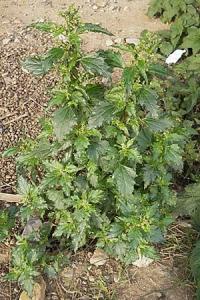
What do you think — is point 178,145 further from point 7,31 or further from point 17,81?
point 7,31

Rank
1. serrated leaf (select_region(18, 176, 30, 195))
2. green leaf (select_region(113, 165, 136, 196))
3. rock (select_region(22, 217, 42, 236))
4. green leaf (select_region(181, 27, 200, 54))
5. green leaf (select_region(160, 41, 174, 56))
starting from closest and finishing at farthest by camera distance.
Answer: green leaf (select_region(113, 165, 136, 196))
serrated leaf (select_region(18, 176, 30, 195))
rock (select_region(22, 217, 42, 236))
green leaf (select_region(181, 27, 200, 54))
green leaf (select_region(160, 41, 174, 56))

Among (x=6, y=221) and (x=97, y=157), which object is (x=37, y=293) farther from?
(x=97, y=157)

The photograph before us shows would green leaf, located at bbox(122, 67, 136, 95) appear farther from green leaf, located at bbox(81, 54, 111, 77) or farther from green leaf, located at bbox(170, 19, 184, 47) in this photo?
green leaf, located at bbox(170, 19, 184, 47)

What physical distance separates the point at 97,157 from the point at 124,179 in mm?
152

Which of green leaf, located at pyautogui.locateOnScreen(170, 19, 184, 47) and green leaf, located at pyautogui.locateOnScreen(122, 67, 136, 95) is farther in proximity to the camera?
green leaf, located at pyautogui.locateOnScreen(170, 19, 184, 47)

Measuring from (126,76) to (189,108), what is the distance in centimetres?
146

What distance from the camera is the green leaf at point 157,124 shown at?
2625mm

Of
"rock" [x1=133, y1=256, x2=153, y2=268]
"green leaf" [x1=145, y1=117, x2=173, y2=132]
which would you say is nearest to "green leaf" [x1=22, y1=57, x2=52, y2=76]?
"green leaf" [x1=145, y1=117, x2=173, y2=132]

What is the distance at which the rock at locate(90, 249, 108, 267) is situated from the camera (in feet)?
10.4

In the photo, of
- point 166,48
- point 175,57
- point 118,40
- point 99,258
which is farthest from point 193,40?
point 99,258

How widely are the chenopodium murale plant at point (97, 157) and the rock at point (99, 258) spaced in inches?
5.5

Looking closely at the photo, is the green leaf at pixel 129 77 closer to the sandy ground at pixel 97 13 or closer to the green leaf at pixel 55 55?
the green leaf at pixel 55 55

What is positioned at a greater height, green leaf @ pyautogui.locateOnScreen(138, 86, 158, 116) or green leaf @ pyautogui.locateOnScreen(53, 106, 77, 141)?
green leaf @ pyautogui.locateOnScreen(138, 86, 158, 116)

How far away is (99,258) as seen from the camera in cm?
316
